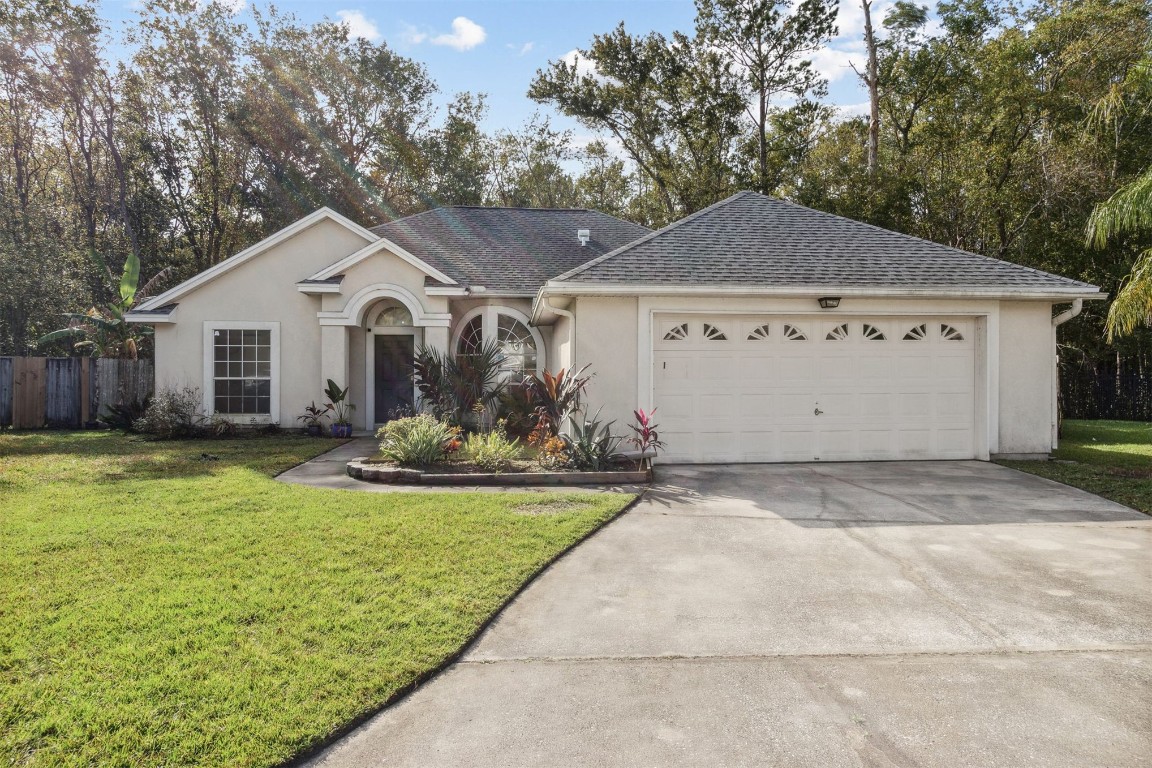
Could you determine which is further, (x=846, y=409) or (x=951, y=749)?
(x=846, y=409)

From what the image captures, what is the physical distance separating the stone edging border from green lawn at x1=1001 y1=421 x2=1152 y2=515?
18.8 feet

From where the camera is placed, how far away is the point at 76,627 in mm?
4145

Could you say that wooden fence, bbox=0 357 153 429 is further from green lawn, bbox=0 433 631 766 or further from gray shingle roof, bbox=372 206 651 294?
green lawn, bbox=0 433 631 766

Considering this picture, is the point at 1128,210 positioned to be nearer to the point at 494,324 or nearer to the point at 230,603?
the point at 494,324

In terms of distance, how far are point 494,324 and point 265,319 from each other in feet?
16.4

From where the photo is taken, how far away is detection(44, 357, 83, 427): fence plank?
642 inches

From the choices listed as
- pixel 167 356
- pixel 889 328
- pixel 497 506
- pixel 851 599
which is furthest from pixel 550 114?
pixel 851 599

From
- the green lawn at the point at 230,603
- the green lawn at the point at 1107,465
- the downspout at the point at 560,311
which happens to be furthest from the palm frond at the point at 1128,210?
the green lawn at the point at 230,603

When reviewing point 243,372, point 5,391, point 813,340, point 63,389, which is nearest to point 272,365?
point 243,372

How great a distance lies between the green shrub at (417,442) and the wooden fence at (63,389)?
9.33m

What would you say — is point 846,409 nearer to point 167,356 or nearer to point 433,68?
point 167,356

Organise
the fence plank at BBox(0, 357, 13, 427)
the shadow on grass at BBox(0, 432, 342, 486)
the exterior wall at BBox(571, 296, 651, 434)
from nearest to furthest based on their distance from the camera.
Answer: the shadow on grass at BBox(0, 432, 342, 486) → the exterior wall at BBox(571, 296, 651, 434) → the fence plank at BBox(0, 357, 13, 427)

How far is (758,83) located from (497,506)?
24113 millimetres

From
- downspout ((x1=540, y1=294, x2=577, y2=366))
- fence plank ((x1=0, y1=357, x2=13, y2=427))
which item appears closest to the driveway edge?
downspout ((x1=540, y1=294, x2=577, y2=366))
